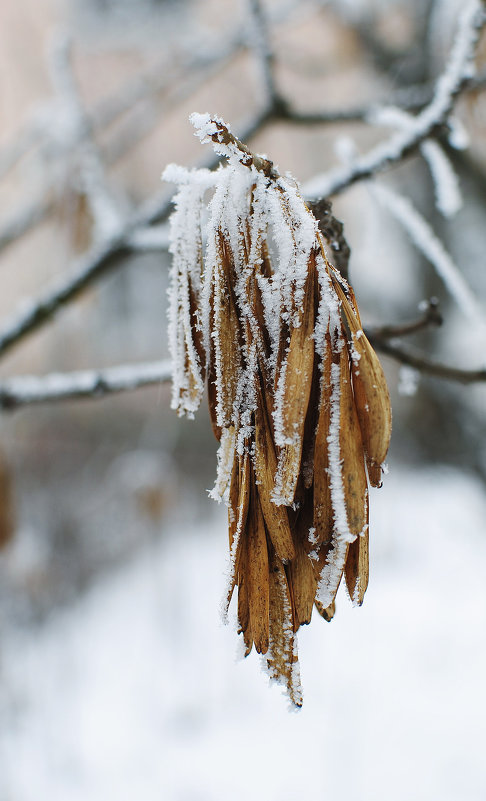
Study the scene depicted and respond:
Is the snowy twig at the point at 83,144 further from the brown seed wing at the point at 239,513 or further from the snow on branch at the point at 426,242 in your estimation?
the brown seed wing at the point at 239,513

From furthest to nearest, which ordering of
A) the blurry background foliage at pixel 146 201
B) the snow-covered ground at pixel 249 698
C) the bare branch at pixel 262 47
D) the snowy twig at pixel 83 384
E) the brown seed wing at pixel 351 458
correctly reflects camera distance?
1. the snow-covered ground at pixel 249 698
2. the blurry background foliage at pixel 146 201
3. the bare branch at pixel 262 47
4. the snowy twig at pixel 83 384
5. the brown seed wing at pixel 351 458

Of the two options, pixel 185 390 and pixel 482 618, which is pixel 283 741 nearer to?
pixel 482 618

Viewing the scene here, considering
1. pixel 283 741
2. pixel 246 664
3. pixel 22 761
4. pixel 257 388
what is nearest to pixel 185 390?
pixel 257 388

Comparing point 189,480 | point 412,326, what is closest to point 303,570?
point 412,326

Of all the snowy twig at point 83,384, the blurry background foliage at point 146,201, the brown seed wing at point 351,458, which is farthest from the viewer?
the blurry background foliage at point 146,201

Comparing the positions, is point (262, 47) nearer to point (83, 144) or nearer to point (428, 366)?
point (83, 144)

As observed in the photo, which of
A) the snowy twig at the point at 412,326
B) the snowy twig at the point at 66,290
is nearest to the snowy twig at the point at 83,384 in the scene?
the snowy twig at the point at 66,290
